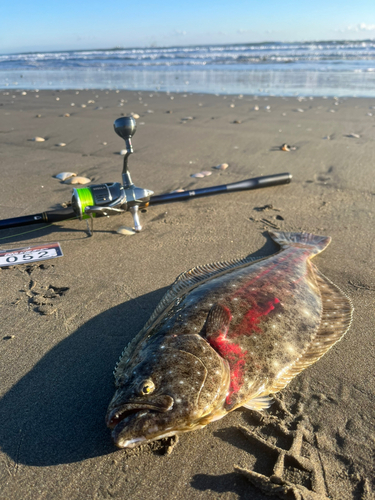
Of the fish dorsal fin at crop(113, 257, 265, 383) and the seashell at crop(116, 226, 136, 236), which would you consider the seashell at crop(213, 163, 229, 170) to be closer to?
the seashell at crop(116, 226, 136, 236)

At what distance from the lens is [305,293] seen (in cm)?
312

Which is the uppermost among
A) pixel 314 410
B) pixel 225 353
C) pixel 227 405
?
pixel 225 353

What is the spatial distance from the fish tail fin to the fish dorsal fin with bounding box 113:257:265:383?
75cm

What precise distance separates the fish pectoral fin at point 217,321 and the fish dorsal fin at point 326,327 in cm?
51

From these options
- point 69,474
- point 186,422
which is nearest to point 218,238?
point 186,422

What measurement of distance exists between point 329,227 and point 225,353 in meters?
3.16

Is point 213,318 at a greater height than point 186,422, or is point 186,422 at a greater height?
point 213,318

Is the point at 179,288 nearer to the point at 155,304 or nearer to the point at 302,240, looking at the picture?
the point at 155,304

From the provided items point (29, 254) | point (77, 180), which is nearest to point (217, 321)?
point (29, 254)

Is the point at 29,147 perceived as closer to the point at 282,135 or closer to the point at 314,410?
the point at 282,135

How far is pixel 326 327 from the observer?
2992 millimetres

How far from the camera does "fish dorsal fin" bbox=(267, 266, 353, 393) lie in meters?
2.55

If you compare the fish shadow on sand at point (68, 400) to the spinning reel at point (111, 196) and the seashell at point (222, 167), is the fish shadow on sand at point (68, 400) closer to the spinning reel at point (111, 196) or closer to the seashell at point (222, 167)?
the spinning reel at point (111, 196)

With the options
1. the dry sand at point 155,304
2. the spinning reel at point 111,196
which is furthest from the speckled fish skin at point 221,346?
the spinning reel at point 111,196
